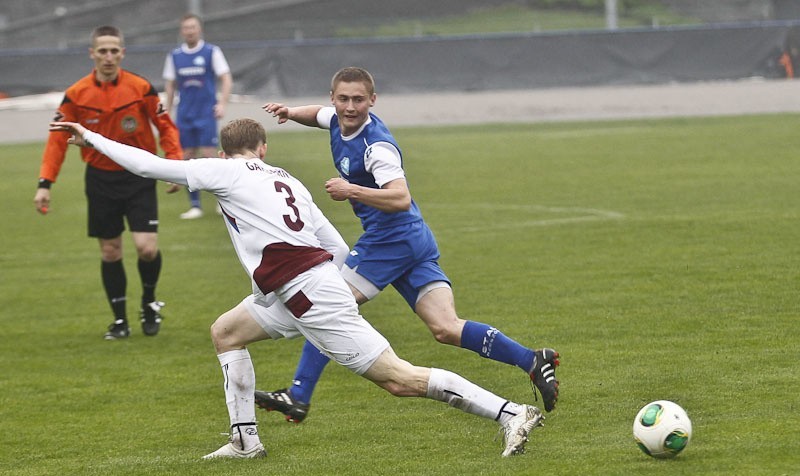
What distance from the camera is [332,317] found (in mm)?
6242

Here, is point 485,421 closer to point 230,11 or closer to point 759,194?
point 759,194

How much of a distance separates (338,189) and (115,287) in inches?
180

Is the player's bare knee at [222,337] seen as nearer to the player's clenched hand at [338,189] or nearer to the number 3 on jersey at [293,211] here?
the number 3 on jersey at [293,211]

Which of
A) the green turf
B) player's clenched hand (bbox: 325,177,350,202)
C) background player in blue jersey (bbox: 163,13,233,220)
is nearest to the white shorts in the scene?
player's clenched hand (bbox: 325,177,350,202)

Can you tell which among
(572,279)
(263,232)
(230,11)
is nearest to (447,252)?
(572,279)

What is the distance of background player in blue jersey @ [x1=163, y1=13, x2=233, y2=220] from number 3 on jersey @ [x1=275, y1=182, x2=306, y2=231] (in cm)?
1079

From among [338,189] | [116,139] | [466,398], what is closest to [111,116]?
[116,139]

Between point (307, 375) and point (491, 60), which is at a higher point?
point (491, 60)

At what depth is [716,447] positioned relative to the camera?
6164 mm

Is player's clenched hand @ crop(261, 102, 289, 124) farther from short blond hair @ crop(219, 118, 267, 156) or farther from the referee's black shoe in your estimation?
the referee's black shoe

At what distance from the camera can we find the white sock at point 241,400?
6566 mm

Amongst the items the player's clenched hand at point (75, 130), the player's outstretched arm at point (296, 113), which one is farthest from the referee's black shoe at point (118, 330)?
the player's clenched hand at point (75, 130)

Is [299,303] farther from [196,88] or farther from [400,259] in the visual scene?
[196,88]

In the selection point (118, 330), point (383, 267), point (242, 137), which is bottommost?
point (118, 330)
